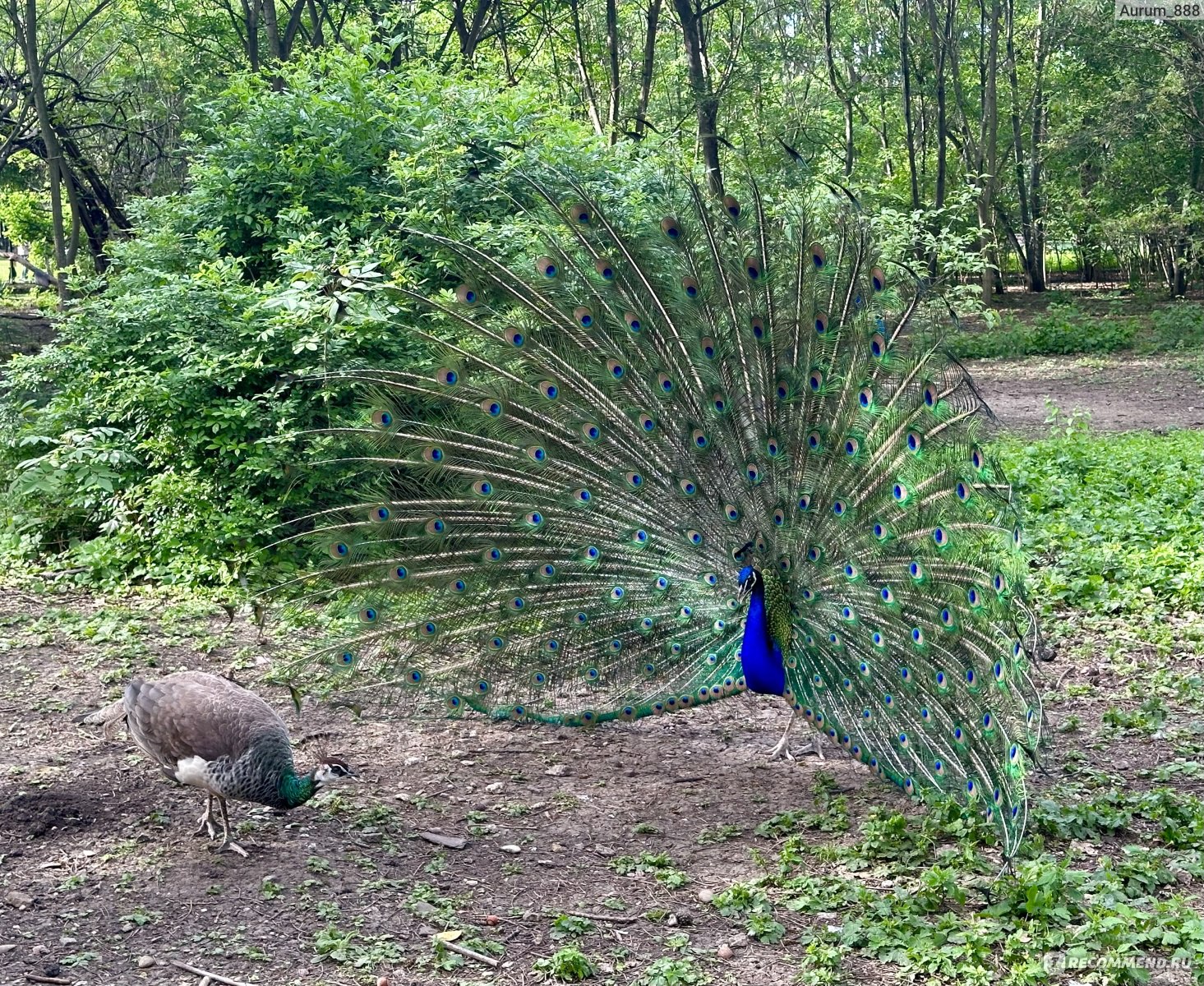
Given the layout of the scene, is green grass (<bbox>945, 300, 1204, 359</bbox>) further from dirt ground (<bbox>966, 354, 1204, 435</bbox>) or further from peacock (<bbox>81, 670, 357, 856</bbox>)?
peacock (<bbox>81, 670, 357, 856</bbox>)

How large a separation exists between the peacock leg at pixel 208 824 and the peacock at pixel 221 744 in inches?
4.2

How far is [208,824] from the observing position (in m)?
4.67

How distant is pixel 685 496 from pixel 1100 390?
13.8 meters

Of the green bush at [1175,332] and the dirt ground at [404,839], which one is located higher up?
the dirt ground at [404,839]

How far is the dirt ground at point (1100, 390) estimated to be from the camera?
1409 centimetres

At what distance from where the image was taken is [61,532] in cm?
912

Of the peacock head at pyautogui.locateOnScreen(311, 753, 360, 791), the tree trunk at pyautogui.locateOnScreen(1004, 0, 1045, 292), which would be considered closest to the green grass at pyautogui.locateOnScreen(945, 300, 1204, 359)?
the tree trunk at pyautogui.locateOnScreen(1004, 0, 1045, 292)

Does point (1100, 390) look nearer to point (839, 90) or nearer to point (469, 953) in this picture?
point (469, 953)

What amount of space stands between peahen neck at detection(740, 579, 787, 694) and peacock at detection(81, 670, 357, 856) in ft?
5.59

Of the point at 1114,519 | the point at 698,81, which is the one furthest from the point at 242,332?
the point at 698,81

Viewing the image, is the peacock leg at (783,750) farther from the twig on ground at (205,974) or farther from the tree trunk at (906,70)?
the tree trunk at (906,70)

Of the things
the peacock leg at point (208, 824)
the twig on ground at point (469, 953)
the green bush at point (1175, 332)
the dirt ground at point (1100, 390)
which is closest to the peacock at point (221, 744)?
the peacock leg at point (208, 824)

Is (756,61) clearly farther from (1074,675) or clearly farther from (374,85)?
(1074,675)

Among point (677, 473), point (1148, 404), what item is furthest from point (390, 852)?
point (1148, 404)
